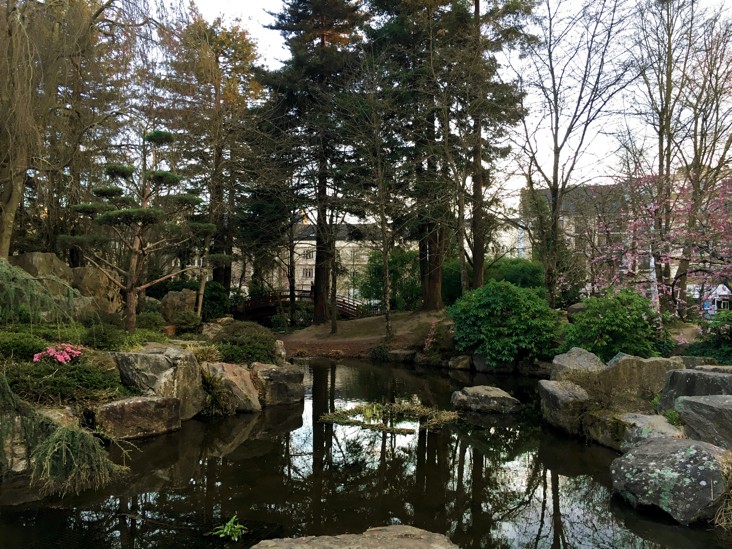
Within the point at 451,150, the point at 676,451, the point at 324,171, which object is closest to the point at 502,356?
the point at 451,150

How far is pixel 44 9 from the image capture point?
26.8ft

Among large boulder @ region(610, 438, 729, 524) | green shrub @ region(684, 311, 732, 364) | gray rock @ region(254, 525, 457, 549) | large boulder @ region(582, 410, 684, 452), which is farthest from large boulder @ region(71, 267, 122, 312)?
green shrub @ region(684, 311, 732, 364)

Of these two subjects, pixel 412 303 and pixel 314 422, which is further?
pixel 412 303

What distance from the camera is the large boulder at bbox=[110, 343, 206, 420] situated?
25.9ft

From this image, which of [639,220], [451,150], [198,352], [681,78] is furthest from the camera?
[451,150]

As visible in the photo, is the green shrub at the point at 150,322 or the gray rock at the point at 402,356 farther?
the gray rock at the point at 402,356

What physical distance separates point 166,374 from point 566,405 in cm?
606

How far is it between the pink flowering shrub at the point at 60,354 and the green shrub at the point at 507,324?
33.2 ft

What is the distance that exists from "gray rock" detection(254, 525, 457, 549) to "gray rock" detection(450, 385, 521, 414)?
6009 millimetres

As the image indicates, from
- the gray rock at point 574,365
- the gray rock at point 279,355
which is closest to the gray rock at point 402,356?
the gray rock at point 279,355

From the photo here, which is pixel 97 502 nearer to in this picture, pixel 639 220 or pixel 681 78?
pixel 639 220

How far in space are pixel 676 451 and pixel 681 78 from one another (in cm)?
1456

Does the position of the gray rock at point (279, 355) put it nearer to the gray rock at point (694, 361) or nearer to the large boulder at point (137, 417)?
the large boulder at point (137, 417)

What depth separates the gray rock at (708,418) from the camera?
5453 millimetres
